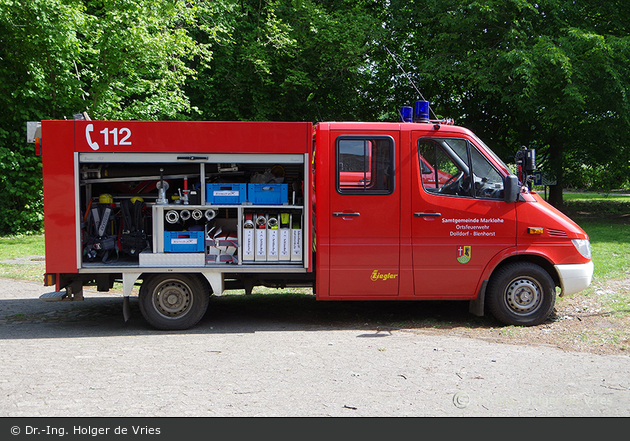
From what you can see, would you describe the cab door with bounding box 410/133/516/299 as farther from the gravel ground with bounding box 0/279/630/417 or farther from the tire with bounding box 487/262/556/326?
the gravel ground with bounding box 0/279/630/417

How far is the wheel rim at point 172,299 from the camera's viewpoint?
6758 mm

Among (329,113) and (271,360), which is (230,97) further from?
(271,360)

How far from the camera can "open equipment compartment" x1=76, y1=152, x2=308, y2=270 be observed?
6633mm

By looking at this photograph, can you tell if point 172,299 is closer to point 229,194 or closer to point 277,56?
point 229,194

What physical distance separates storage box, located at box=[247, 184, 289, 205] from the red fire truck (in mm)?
14

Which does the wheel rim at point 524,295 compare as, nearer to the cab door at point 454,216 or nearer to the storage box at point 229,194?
the cab door at point 454,216

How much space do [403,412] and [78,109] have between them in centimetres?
1551

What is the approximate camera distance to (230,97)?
20484 mm

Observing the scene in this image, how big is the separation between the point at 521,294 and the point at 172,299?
4.39 metres

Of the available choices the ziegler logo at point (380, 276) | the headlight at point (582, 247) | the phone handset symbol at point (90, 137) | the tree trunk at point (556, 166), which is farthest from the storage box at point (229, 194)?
the tree trunk at point (556, 166)

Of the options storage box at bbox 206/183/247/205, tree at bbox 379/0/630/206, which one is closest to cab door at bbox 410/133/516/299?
storage box at bbox 206/183/247/205

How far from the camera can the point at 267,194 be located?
6.78 metres

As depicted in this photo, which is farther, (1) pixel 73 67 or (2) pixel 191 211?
(1) pixel 73 67

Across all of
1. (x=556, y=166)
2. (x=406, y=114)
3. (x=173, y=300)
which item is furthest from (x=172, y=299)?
(x=556, y=166)
